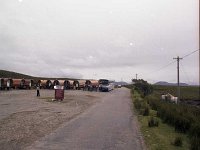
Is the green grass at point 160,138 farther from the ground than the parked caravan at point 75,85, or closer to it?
closer to it

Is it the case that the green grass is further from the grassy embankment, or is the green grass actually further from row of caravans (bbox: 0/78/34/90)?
row of caravans (bbox: 0/78/34/90)

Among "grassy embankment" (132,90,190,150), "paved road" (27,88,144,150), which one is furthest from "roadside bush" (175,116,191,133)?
"paved road" (27,88,144,150)

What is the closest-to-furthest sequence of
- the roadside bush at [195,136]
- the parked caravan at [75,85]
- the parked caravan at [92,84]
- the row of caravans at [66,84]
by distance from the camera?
the roadside bush at [195,136], the row of caravans at [66,84], the parked caravan at [92,84], the parked caravan at [75,85]

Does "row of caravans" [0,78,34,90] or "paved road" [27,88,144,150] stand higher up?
"row of caravans" [0,78,34,90]

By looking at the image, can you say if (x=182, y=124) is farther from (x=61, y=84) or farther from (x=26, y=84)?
(x=61, y=84)

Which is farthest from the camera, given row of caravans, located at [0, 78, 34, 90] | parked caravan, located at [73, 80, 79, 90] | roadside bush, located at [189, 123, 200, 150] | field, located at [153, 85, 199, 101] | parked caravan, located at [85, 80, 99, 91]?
parked caravan, located at [73, 80, 79, 90]

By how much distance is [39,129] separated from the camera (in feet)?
51.7

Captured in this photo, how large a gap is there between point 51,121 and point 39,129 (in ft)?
10.5

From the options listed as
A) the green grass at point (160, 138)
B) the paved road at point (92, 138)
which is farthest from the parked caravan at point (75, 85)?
the green grass at point (160, 138)

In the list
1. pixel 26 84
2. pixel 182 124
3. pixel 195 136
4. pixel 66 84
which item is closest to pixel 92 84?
pixel 66 84

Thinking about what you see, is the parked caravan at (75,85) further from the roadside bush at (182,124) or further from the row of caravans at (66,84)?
the roadside bush at (182,124)

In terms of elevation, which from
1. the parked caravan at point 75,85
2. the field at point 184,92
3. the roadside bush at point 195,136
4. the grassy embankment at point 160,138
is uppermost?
the parked caravan at point 75,85

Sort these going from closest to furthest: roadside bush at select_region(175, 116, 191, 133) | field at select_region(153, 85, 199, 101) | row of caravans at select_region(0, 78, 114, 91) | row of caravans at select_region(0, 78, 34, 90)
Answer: roadside bush at select_region(175, 116, 191, 133), row of caravans at select_region(0, 78, 34, 90), row of caravans at select_region(0, 78, 114, 91), field at select_region(153, 85, 199, 101)

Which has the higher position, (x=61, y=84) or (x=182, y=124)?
(x=61, y=84)
